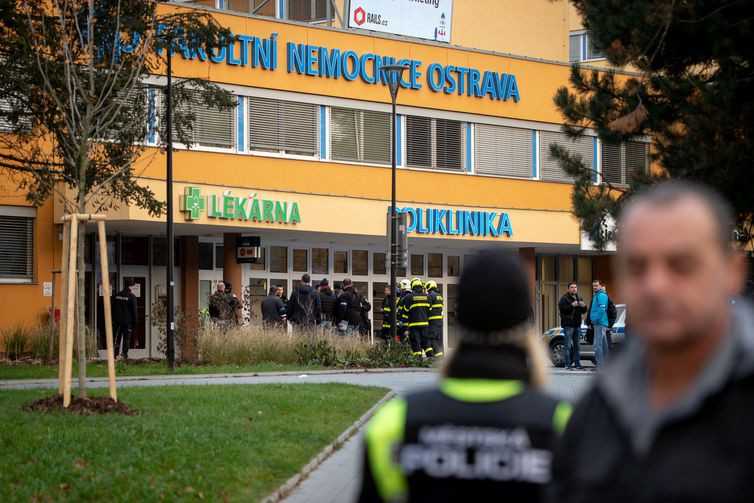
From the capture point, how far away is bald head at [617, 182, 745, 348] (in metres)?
2.40

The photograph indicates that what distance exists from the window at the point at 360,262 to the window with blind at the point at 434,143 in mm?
3278

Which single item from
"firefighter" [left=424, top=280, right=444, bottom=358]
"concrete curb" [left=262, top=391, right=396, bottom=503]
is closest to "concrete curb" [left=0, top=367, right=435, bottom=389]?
"firefighter" [left=424, top=280, right=444, bottom=358]

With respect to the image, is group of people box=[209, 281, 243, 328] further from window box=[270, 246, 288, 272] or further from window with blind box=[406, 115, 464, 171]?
window with blind box=[406, 115, 464, 171]

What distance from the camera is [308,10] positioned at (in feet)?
156

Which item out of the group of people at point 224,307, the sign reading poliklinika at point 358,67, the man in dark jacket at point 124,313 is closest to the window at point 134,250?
the man in dark jacket at point 124,313

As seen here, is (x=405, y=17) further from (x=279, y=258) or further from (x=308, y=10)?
(x=279, y=258)

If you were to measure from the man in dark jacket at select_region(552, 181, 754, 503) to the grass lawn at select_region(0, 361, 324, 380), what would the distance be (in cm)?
2253

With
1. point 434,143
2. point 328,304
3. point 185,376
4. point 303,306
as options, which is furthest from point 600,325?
point 434,143

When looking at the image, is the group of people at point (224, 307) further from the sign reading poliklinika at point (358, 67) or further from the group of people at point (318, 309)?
the sign reading poliklinika at point (358, 67)

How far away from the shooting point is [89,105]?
1725 centimetres

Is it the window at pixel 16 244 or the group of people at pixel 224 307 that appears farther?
the window at pixel 16 244

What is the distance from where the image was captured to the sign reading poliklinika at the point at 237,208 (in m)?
35.9

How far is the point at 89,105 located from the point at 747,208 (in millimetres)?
8014

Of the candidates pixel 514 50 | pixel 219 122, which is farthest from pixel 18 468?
pixel 514 50
